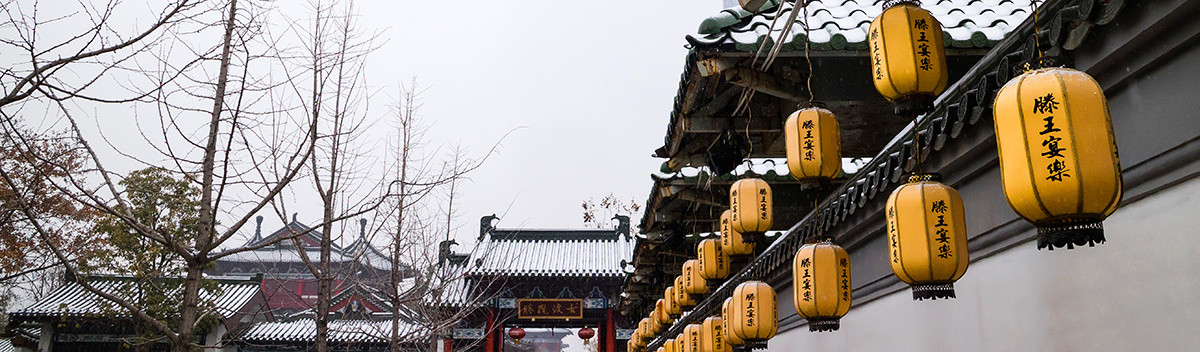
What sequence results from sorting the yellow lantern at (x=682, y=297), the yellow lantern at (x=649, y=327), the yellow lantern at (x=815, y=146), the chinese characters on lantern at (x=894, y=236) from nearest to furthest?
the chinese characters on lantern at (x=894, y=236) < the yellow lantern at (x=815, y=146) < the yellow lantern at (x=682, y=297) < the yellow lantern at (x=649, y=327)

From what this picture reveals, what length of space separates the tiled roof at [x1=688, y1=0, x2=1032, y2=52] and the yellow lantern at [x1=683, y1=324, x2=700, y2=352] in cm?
490

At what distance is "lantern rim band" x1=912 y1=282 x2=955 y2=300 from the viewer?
4004mm

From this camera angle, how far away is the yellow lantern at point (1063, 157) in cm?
277

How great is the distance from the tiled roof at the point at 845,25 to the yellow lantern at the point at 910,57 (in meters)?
1.95

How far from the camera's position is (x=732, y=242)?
890 centimetres

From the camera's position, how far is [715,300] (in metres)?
10.8

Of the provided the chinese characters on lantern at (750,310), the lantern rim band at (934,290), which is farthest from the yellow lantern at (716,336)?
the lantern rim band at (934,290)

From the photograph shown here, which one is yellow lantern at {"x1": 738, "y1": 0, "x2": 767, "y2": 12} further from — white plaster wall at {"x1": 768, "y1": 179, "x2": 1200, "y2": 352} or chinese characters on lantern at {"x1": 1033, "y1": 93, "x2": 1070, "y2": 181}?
white plaster wall at {"x1": 768, "y1": 179, "x2": 1200, "y2": 352}

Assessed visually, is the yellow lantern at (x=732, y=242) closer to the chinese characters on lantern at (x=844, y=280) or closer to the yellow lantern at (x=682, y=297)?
the yellow lantern at (x=682, y=297)

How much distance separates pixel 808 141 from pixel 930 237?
1659mm

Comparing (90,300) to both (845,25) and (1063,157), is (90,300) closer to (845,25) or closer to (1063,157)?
(845,25)

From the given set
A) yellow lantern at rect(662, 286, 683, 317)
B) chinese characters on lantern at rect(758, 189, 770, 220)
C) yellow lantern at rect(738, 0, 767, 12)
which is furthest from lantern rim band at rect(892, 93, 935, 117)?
yellow lantern at rect(662, 286, 683, 317)

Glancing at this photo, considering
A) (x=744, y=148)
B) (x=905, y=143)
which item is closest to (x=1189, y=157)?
(x=905, y=143)

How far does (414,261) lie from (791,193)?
22.9ft
